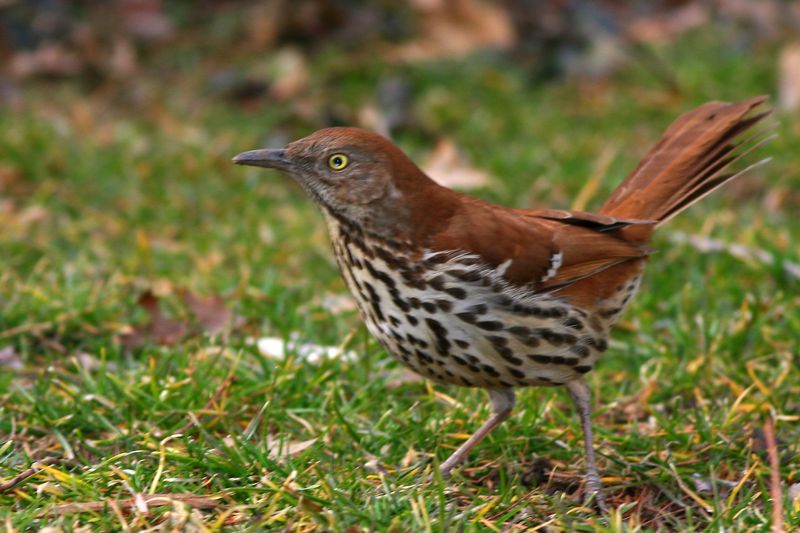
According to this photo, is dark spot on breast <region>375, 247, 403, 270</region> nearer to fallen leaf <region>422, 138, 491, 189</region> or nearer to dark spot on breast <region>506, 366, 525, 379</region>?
dark spot on breast <region>506, 366, 525, 379</region>

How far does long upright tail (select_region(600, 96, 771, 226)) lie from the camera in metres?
4.21

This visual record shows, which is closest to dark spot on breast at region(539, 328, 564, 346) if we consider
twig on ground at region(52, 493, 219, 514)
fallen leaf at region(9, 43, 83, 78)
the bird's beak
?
the bird's beak

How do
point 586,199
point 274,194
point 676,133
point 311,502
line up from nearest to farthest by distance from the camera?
point 311,502, point 676,133, point 586,199, point 274,194

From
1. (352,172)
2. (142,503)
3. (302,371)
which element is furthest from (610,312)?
(142,503)

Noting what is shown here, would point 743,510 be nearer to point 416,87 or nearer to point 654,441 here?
point 654,441

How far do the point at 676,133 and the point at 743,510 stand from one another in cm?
160

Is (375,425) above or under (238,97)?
under

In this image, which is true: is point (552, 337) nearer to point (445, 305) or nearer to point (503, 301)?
point (503, 301)

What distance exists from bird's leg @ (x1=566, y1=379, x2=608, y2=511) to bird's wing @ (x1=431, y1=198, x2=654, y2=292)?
34 cm

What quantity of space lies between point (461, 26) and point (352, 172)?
15.2 feet

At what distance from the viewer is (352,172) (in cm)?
376

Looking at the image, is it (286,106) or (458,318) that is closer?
(458,318)

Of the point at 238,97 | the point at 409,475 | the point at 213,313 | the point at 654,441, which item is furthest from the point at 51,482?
the point at 238,97

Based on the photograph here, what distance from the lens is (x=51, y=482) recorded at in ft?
11.0
